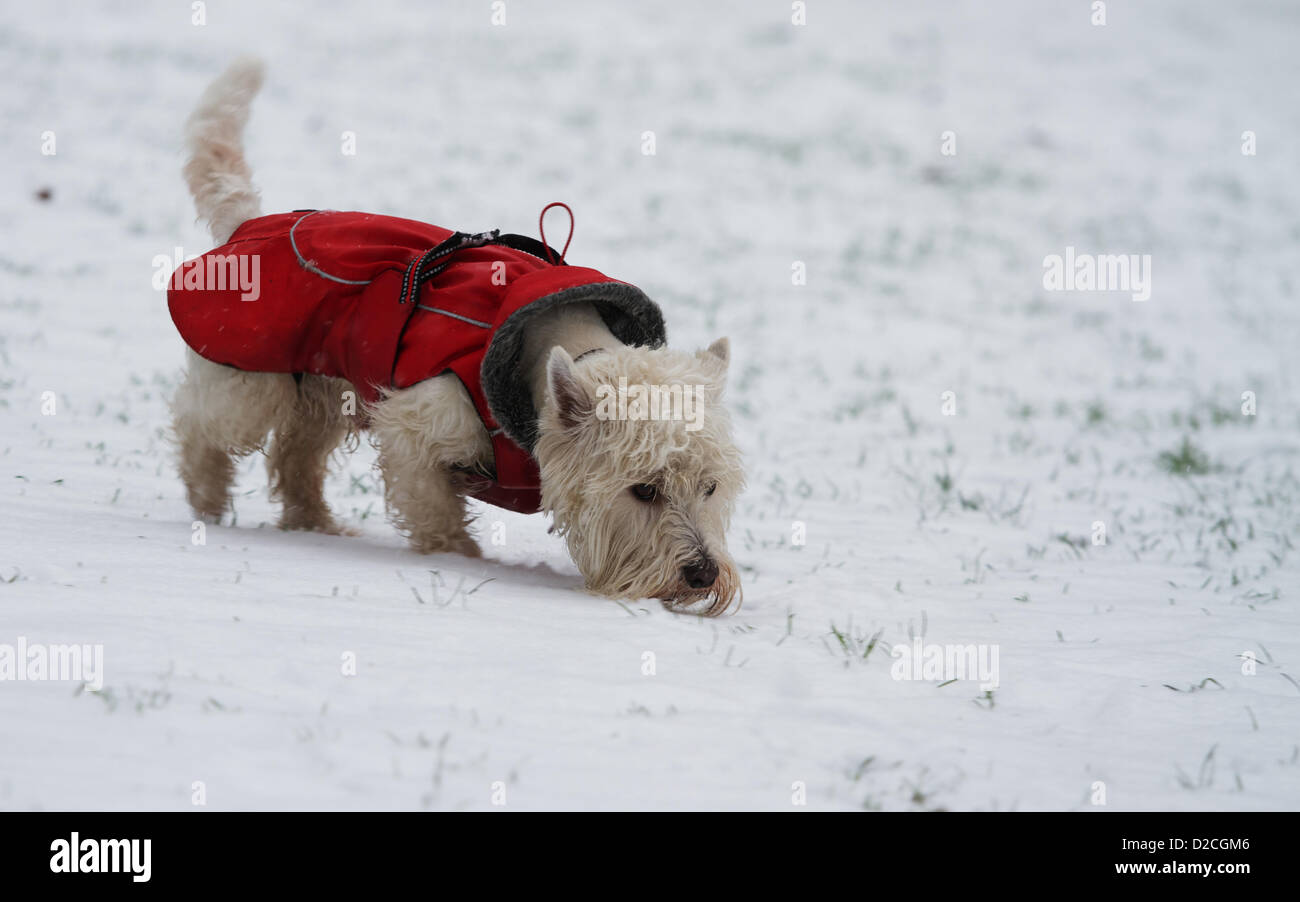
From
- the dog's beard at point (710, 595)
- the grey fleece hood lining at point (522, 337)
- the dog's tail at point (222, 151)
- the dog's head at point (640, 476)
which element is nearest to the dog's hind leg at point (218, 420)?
the dog's tail at point (222, 151)

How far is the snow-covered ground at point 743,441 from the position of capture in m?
2.68

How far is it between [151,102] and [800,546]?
13.4 m

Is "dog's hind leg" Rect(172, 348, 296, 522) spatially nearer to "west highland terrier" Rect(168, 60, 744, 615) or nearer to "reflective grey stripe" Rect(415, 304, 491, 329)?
"west highland terrier" Rect(168, 60, 744, 615)

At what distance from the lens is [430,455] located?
415cm

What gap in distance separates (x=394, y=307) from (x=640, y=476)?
3.77ft

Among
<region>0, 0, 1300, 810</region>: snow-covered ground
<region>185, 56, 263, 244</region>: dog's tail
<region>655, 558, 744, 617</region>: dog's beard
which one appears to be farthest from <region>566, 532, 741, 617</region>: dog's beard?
<region>185, 56, 263, 244</region>: dog's tail

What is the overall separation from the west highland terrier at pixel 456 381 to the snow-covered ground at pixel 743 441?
284mm

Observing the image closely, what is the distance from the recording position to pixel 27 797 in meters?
2.21

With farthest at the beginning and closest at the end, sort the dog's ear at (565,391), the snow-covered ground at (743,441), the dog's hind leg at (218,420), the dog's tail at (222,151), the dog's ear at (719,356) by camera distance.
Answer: the dog's tail at (222,151), the dog's hind leg at (218,420), the dog's ear at (719,356), the dog's ear at (565,391), the snow-covered ground at (743,441)

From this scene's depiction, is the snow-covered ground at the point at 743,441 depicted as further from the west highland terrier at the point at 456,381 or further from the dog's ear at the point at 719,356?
the dog's ear at the point at 719,356

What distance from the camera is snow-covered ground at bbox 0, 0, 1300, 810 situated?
268cm

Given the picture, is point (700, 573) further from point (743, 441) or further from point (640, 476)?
point (743, 441)

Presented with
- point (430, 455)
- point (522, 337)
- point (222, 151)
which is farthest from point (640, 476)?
point (222, 151)
